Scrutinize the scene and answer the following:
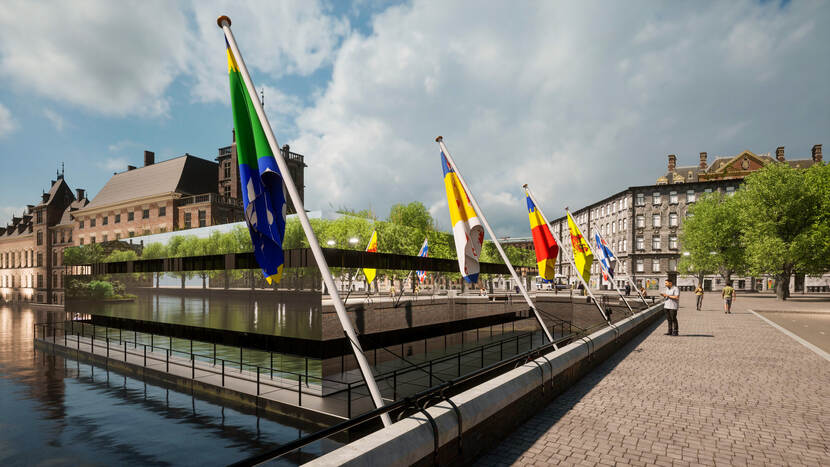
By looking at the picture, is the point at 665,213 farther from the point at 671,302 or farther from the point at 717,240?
the point at 671,302

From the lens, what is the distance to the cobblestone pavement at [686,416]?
5738 millimetres

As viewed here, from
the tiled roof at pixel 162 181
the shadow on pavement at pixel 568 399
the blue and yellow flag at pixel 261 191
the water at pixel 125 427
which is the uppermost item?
the tiled roof at pixel 162 181

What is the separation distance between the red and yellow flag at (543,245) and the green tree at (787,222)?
42293 millimetres

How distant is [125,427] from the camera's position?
1494cm

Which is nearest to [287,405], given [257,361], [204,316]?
[257,361]

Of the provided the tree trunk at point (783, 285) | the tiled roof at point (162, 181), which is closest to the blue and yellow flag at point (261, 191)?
the tree trunk at point (783, 285)

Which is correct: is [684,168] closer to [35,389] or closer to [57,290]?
[35,389]

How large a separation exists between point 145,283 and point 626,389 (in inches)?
1054

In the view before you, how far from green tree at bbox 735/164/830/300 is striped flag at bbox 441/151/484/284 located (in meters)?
47.4

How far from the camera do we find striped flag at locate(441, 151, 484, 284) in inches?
438

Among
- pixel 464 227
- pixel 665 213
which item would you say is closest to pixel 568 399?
pixel 464 227

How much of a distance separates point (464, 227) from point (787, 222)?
52927 millimetres

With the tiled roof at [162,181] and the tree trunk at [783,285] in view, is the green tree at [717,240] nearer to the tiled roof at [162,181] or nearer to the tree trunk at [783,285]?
the tree trunk at [783,285]

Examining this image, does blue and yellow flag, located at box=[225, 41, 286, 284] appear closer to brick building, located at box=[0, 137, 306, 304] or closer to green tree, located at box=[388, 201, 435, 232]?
brick building, located at box=[0, 137, 306, 304]
